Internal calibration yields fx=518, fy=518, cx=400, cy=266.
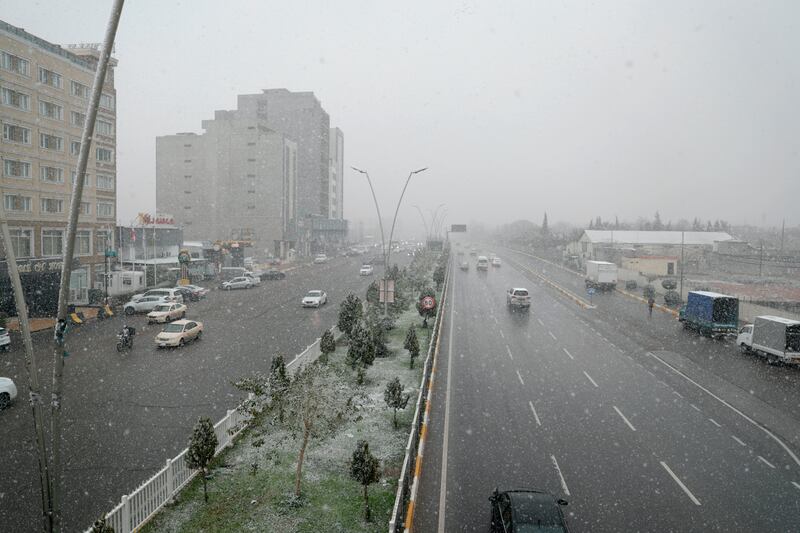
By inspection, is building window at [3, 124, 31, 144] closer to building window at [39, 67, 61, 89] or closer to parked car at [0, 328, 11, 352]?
building window at [39, 67, 61, 89]

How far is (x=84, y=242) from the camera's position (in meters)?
42.5

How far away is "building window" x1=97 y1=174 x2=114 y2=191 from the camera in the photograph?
148 feet

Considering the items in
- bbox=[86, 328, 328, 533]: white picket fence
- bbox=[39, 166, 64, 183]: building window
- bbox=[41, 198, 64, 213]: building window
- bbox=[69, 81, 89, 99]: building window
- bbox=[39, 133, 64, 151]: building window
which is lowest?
bbox=[86, 328, 328, 533]: white picket fence

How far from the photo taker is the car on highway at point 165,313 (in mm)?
31625

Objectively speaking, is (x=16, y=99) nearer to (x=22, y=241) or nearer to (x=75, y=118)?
(x=75, y=118)

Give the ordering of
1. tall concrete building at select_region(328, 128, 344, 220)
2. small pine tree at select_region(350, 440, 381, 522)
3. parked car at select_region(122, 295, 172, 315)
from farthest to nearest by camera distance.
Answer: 1. tall concrete building at select_region(328, 128, 344, 220)
2. parked car at select_region(122, 295, 172, 315)
3. small pine tree at select_region(350, 440, 381, 522)

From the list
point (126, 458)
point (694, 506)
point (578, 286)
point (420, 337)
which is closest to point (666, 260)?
point (578, 286)

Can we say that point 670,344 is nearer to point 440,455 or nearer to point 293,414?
point 440,455

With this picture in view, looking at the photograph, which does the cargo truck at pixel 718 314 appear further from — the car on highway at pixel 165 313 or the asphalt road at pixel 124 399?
the car on highway at pixel 165 313

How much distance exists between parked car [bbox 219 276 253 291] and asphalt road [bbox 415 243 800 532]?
1134 inches

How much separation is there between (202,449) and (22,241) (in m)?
34.0

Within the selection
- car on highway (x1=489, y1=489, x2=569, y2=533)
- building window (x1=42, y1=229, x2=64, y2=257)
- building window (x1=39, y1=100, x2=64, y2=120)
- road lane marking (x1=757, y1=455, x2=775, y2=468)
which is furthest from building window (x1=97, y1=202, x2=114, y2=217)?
road lane marking (x1=757, y1=455, x2=775, y2=468)

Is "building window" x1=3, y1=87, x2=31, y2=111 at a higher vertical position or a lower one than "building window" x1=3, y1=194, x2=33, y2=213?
higher

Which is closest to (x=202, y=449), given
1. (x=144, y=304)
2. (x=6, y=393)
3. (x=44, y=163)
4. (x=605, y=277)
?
(x=6, y=393)
